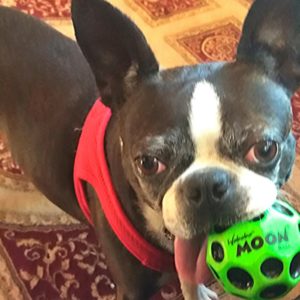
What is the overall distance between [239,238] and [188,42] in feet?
4.81

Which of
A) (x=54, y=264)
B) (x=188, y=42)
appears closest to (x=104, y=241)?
(x=54, y=264)

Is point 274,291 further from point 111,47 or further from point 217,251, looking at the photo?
point 111,47

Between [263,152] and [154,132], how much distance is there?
206 mm

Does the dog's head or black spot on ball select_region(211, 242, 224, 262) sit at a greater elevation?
the dog's head

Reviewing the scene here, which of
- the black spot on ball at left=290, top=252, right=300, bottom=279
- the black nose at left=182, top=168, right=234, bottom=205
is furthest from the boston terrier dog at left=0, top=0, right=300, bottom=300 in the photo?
the black spot on ball at left=290, top=252, right=300, bottom=279

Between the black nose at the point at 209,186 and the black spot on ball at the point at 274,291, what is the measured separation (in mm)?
177

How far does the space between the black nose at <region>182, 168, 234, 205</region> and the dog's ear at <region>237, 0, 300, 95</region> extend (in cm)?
27

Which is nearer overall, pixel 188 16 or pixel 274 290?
pixel 274 290

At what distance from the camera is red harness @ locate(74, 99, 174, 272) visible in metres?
1.47

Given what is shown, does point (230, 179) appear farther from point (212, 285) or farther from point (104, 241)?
point (212, 285)

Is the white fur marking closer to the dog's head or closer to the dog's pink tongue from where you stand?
the dog's head

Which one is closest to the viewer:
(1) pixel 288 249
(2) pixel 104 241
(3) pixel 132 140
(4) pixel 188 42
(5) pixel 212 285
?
(1) pixel 288 249

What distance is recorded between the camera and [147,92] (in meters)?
1.34

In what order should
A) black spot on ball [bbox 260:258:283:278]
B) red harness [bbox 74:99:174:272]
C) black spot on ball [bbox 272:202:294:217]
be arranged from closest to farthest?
1. black spot on ball [bbox 260:258:283:278]
2. black spot on ball [bbox 272:202:294:217]
3. red harness [bbox 74:99:174:272]
